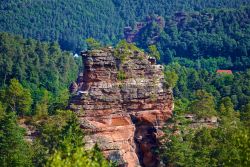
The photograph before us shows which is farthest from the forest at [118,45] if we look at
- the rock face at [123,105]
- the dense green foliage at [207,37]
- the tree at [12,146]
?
the rock face at [123,105]

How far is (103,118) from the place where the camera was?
152 feet

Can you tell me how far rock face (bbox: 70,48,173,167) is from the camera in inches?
1811

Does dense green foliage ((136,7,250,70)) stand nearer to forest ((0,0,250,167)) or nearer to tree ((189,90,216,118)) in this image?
forest ((0,0,250,167))

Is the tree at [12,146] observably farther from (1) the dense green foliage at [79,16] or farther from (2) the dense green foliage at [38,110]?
(1) the dense green foliage at [79,16]

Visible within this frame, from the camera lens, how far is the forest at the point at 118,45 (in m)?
42.9

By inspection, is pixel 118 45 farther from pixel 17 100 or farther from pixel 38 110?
pixel 17 100

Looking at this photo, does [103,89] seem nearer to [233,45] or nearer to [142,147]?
[142,147]

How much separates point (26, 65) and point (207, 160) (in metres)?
43.0

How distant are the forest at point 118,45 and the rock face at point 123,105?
1.49 metres

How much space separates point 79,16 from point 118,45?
4846 inches

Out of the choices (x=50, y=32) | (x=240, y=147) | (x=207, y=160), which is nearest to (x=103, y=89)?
(x=207, y=160)

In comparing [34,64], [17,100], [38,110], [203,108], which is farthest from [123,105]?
[34,64]

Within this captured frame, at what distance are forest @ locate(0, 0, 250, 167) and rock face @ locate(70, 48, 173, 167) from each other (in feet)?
4.90

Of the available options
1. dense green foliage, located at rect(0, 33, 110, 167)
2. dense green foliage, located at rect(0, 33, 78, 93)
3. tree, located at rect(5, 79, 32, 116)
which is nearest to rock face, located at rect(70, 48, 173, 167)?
dense green foliage, located at rect(0, 33, 110, 167)
